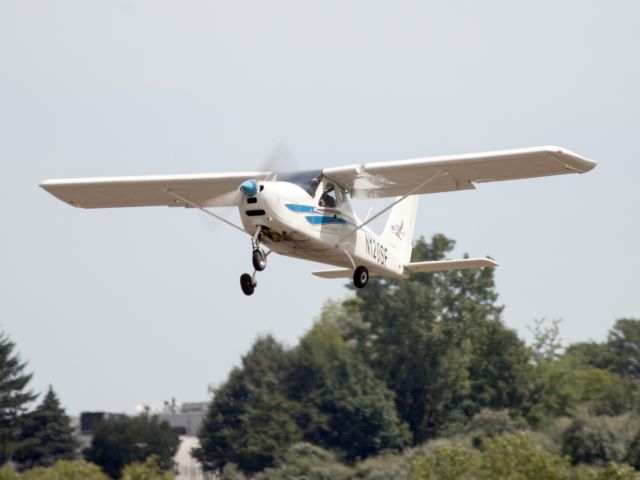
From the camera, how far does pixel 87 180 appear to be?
25.9 m

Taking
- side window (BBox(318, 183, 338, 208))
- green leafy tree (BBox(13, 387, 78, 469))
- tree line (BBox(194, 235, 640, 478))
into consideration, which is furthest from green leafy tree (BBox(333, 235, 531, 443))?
side window (BBox(318, 183, 338, 208))

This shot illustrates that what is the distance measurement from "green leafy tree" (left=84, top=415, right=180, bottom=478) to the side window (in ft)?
139

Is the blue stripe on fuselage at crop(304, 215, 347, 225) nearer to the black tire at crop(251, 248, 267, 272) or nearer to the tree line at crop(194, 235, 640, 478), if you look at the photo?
the black tire at crop(251, 248, 267, 272)

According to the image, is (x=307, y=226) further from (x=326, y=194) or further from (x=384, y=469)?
(x=384, y=469)

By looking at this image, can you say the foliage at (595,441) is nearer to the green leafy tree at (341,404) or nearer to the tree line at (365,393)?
the tree line at (365,393)

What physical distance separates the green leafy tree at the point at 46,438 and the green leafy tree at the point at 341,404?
11.0 meters

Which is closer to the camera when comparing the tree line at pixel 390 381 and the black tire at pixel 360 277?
the black tire at pixel 360 277

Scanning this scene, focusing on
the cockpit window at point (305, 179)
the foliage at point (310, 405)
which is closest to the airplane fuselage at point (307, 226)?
the cockpit window at point (305, 179)

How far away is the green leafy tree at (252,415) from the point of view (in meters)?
64.9

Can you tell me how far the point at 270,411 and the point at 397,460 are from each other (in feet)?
51.8

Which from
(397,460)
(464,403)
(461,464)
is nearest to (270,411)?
(464,403)

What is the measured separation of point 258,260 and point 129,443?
145 ft

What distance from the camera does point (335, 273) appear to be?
25.9 metres

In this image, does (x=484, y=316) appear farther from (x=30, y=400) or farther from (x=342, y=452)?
(x=30, y=400)
